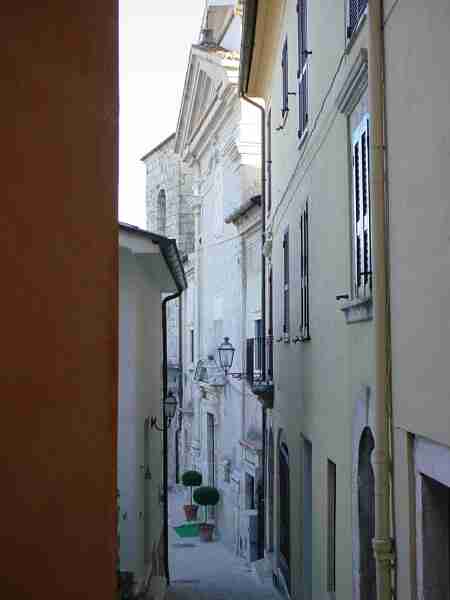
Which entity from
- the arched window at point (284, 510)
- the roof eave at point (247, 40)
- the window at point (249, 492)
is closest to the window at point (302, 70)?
the roof eave at point (247, 40)

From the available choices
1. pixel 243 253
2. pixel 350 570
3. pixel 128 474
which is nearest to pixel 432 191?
pixel 350 570

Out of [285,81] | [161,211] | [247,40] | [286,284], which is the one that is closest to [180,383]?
[161,211]

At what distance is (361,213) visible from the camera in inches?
304

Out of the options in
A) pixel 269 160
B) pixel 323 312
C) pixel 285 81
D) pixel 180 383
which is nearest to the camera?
pixel 323 312

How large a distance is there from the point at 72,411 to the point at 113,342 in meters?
0.56

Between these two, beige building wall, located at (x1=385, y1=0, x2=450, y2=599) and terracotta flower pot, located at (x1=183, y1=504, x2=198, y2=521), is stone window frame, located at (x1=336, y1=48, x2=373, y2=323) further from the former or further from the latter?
terracotta flower pot, located at (x1=183, y1=504, x2=198, y2=521)

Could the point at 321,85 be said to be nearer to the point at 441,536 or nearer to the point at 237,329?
the point at 441,536

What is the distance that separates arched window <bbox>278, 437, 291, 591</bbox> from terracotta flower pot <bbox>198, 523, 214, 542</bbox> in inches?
349

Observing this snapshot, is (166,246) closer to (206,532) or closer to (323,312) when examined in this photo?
(323,312)

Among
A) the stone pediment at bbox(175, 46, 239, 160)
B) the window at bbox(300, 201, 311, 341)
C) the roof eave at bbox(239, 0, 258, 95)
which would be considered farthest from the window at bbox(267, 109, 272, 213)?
the stone pediment at bbox(175, 46, 239, 160)

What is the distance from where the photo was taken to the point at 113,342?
503cm

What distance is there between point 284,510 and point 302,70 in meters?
7.22

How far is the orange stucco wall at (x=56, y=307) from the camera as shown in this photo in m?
4.36

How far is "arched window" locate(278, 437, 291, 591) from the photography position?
14.5 meters
